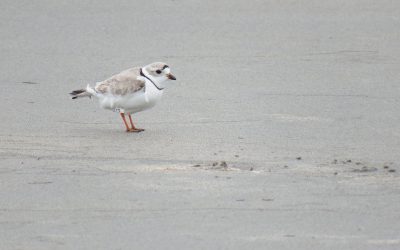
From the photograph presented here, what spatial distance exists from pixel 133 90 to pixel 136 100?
0.09 metres

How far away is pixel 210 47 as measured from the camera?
1430cm

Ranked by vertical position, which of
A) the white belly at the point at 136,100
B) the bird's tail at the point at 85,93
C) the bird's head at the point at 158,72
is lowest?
the bird's tail at the point at 85,93

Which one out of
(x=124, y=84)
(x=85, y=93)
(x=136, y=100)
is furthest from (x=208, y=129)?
(x=85, y=93)

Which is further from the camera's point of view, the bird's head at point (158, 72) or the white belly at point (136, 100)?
the bird's head at point (158, 72)

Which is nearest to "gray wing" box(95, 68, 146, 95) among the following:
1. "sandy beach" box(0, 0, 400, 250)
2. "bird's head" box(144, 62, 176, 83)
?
"bird's head" box(144, 62, 176, 83)

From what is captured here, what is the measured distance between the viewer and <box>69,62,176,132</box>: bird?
10047 mm

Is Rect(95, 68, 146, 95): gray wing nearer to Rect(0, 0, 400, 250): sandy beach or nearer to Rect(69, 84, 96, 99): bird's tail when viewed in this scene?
Rect(69, 84, 96, 99): bird's tail

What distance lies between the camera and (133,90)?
10.0 metres

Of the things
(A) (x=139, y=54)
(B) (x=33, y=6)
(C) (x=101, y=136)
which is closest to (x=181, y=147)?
(C) (x=101, y=136)

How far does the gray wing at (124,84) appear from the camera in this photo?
10.1 metres

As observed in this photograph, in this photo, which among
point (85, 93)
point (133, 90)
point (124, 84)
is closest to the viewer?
point (133, 90)

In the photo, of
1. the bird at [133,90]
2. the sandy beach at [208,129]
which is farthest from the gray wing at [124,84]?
the sandy beach at [208,129]

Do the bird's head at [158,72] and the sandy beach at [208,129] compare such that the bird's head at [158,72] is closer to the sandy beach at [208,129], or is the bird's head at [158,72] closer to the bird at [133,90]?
the bird at [133,90]

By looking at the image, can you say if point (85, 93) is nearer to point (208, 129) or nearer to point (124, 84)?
point (124, 84)
